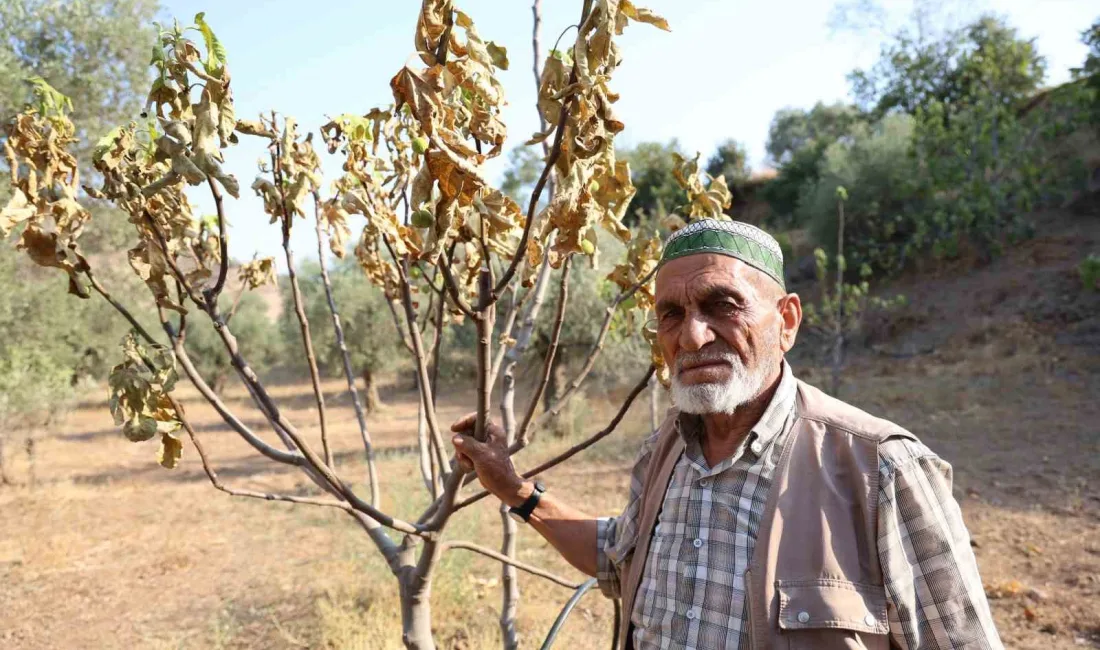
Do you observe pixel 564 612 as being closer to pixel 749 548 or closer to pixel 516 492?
pixel 516 492

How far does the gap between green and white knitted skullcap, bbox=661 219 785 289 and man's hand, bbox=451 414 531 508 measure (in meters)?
0.63

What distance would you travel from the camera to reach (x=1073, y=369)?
10805 mm

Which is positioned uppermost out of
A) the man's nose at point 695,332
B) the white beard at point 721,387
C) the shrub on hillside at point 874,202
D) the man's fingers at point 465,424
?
the shrub on hillside at point 874,202

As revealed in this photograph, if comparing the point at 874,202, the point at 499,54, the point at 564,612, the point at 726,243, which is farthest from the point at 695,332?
the point at 874,202

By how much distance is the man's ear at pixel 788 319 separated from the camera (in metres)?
1.73

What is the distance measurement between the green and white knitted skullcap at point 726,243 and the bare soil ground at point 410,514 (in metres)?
3.33

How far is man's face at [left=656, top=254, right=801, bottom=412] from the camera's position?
1.62 meters

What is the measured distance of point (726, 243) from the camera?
164cm

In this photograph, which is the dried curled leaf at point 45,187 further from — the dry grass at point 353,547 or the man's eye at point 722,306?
the dry grass at point 353,547

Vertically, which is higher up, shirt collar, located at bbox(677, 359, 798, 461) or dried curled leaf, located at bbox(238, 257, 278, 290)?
dried curled leaf, located at bbox(238, 257, 278, 290)

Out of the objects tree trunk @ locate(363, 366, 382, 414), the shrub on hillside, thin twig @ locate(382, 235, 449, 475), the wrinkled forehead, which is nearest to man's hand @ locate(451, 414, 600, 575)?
thin twig @ locate(382, 235, 449, 475)

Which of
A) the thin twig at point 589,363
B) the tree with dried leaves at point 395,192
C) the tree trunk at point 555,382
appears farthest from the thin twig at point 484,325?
the tree trunk at point 555,382

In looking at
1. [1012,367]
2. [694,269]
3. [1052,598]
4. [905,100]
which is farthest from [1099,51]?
[694,269]

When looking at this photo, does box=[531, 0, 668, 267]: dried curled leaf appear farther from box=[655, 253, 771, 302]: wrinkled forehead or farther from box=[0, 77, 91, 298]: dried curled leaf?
box=[0, 77, 91, 298]: dried curled leaf
